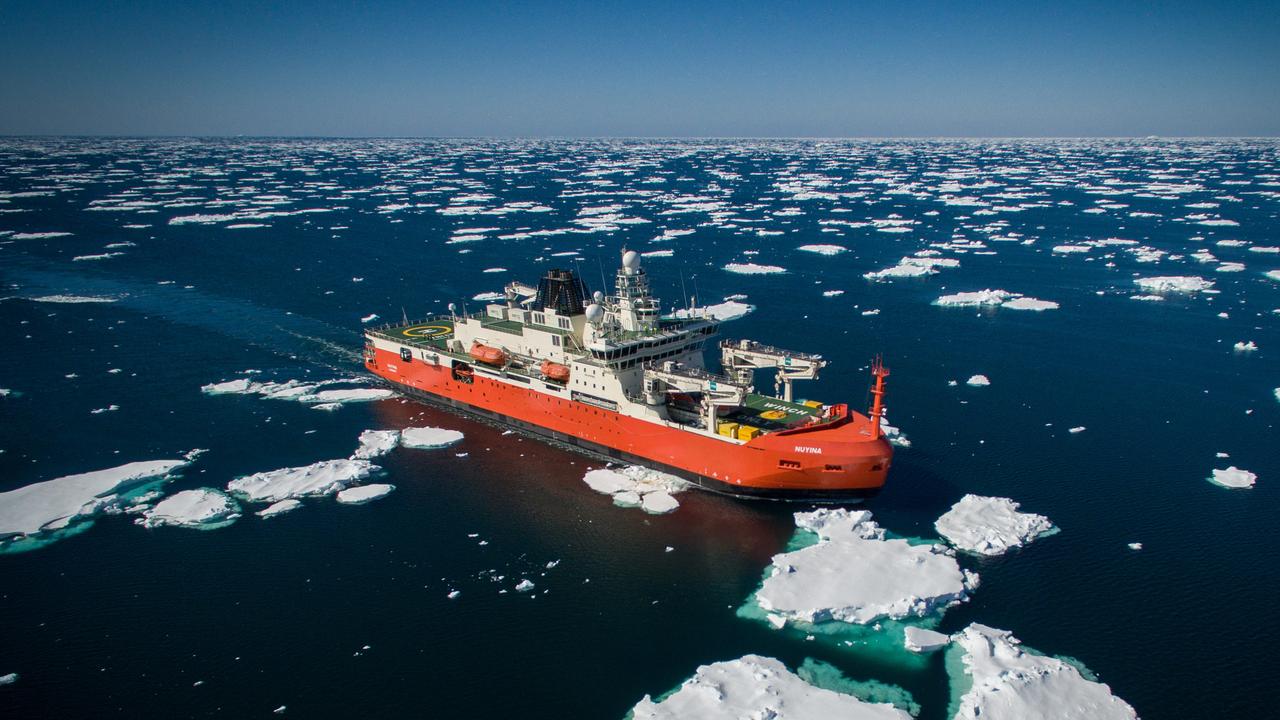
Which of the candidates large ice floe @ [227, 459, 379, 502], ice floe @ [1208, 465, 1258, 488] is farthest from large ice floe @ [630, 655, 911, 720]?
ice floe @ [1208, 465, 1258, 488]

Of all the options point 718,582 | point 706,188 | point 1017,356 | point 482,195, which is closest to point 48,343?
point 718,582

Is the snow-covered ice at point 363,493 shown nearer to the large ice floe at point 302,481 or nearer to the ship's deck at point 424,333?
the large ice floe at point 302,481

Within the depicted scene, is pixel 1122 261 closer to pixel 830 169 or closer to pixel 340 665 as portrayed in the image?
pixel 340 665

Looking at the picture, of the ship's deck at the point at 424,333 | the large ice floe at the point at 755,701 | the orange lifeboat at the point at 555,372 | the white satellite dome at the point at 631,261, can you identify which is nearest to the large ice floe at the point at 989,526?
the large ice floe at the point at 755,701

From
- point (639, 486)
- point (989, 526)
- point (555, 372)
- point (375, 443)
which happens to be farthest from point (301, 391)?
point (989, 526)

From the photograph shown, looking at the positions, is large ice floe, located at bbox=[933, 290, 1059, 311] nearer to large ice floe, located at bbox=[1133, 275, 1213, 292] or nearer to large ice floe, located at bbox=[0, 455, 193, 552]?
large ice floe, located at bbox=[1133, 275, 1213, 292]

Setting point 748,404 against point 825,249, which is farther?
point 825,249

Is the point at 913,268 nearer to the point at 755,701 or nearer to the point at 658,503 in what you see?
the point at 658,503
